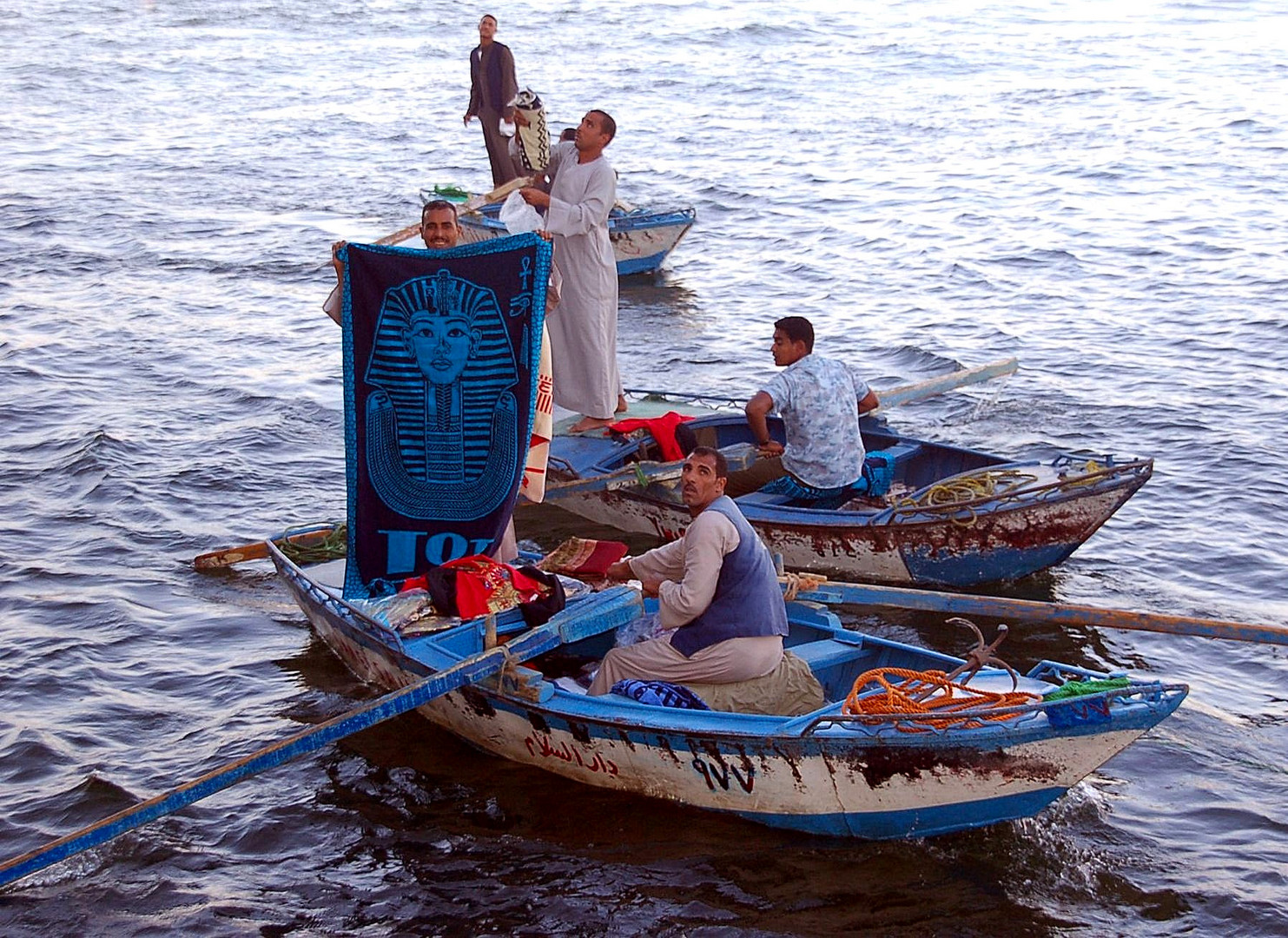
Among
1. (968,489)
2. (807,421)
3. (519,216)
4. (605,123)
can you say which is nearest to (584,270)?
(605,123)

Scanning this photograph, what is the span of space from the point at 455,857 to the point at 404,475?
202 centimetres

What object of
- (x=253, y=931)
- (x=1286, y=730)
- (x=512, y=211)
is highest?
(x=512, y=211)

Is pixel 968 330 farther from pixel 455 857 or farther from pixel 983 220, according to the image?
pixel 455 857

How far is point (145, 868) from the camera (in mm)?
6715

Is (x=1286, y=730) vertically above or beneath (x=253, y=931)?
above

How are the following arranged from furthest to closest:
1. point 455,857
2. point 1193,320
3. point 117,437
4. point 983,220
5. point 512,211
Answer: point 983,220
point 1193,320
point 117,437
point 512,211
point 455,857

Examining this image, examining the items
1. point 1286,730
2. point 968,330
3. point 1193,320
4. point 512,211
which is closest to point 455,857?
point 1286,730

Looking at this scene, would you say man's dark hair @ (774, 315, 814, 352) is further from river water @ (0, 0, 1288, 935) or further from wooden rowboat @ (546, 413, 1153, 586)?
river water @ (0, 0, 1288, 935)

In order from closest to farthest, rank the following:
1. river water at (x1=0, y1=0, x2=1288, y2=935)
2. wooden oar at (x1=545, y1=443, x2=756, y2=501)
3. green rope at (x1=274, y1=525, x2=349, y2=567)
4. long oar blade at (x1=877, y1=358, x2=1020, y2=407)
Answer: river water at (x1=0, y1=0, x2=1288, y2=935) → green rope at (x1=274, y1=525, x2=349, y2=567) → wooden oar at (x1=545, y1=443, x2=756, y2=501) → long oar blade at (x1=877, y1=358, x2=1020, y2=407)

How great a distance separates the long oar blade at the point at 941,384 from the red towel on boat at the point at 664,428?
1492mm

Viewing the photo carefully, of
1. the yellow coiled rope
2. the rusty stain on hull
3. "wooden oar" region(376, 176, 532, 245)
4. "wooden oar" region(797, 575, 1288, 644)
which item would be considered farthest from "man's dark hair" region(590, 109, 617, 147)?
the rusty stain on hull

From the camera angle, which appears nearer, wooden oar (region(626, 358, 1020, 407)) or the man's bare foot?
the man's bare foot

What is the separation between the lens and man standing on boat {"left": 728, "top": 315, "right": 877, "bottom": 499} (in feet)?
28.2

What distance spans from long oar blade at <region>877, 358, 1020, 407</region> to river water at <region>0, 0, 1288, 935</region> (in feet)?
2.47
